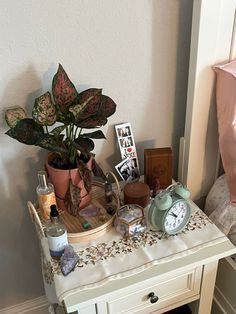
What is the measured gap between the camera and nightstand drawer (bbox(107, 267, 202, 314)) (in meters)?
1.02

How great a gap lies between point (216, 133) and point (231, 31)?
363 mm

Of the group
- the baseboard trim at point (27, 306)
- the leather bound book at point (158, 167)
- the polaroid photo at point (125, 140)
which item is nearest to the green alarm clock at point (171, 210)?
the leather bound book at point (158, 167)

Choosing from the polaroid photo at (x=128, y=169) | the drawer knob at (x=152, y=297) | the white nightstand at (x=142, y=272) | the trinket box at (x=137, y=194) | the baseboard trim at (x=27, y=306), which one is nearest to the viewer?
the white nightstand at (x=142, y=272)

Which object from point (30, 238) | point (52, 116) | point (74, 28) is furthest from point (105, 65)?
point (30, 238)

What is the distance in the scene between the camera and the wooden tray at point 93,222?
1066 mm

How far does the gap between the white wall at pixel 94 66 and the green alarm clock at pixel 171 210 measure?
12.0 inches

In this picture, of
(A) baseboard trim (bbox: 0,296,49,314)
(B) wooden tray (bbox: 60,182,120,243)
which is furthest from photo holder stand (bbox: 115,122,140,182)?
(A) baseboard trim (bbox: 0,296,49,314)

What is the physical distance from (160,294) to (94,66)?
2.45ft

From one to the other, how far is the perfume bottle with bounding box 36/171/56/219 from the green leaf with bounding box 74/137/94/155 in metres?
0.14

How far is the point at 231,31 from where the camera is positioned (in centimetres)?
112

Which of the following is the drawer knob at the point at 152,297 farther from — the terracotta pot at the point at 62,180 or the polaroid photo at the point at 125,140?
the polaroid photo at the point at 125,140

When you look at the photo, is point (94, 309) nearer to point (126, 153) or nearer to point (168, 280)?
point (168, 280)

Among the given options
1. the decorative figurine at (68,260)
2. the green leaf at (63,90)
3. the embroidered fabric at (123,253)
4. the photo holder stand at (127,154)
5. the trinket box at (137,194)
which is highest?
the green leaf at (63,90)

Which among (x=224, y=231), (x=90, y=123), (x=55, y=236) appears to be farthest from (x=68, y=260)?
(x=224, y=231)
